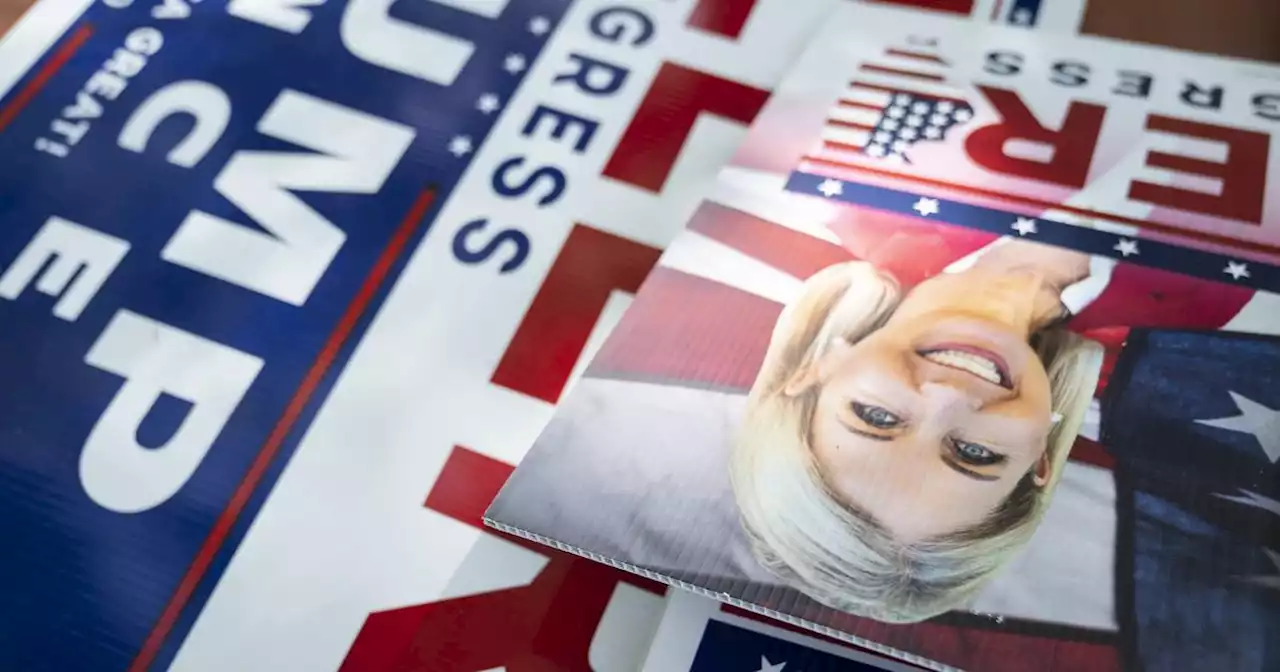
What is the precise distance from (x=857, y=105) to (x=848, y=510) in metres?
0.24

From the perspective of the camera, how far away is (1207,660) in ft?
1.20

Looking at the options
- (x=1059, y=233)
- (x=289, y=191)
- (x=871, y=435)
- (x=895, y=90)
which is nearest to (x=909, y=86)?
(x=895, y=90)

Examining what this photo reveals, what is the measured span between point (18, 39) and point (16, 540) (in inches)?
12.6

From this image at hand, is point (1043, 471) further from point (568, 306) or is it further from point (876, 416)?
point (568, 306)

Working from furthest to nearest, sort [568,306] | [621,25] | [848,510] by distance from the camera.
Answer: [621,25], [568,306], [848,510]

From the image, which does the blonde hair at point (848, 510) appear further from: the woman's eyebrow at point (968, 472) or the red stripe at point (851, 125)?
the red stripe at point (851, 125)

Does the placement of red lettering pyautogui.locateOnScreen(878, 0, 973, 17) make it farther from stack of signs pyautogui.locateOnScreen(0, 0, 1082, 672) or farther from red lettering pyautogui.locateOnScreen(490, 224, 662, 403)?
red lettering pyautogui.locateOnScreen(490, 224, 662, 403)

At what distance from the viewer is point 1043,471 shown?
41 centimetres

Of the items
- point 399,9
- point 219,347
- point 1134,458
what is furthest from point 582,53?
point 1134,458

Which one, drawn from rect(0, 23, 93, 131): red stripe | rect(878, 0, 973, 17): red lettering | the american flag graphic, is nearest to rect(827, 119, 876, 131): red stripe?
the american flag graphic

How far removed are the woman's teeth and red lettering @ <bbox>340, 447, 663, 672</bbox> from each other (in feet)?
0.49

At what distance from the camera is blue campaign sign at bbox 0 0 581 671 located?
1.45 feet

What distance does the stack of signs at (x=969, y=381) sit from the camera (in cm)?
38

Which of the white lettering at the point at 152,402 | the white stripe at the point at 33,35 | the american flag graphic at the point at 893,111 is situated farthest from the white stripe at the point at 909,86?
the white stripe at the point at 33,35
